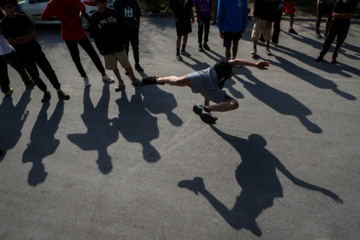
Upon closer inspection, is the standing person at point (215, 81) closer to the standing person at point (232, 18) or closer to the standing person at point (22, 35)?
the standing person at point (232, 18)

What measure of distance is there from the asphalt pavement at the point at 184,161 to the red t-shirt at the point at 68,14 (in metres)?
1.16

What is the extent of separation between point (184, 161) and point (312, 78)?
3.62 metres

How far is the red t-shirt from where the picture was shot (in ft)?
15.2

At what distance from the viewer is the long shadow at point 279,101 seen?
4230 millimetres

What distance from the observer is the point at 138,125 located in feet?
14.2

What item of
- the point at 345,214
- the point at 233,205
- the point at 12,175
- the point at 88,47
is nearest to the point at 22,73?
the point at 88,47

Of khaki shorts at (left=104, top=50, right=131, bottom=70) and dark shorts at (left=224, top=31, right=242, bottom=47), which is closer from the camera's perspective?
khaki shorts at (left=104, top=50, right=131, bottom=70)

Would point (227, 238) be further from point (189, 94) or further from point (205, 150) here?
point (189, 94)

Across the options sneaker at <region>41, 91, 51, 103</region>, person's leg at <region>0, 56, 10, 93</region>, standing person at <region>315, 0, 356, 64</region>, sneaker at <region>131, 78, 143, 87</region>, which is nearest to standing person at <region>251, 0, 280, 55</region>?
standing person at <region>315, 0, 356, 64</region>

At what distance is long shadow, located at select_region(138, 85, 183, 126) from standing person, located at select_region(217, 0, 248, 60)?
1912 millimetres

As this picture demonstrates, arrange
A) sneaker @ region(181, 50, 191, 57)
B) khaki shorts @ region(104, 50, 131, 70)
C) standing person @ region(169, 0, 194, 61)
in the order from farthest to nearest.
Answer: sneaker @ region(181, 50, 191, 57)
standing person @ region(169, 0, 194, 61)
khaki shorts @ region(104, 50, 131, 70)

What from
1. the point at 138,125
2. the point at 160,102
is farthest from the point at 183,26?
the point at 138,125

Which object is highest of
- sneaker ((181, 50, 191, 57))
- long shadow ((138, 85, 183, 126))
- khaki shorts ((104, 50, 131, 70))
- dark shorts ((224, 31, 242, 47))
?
dark shorts ((224, 31, 242, 47))

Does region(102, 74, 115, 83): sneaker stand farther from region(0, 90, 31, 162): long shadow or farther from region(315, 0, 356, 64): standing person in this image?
region(315, 0, 356, 64): standing person
